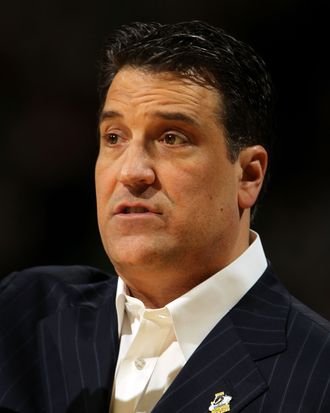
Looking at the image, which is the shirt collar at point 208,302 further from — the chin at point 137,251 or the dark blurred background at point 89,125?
the dark blurred background at point 89,125

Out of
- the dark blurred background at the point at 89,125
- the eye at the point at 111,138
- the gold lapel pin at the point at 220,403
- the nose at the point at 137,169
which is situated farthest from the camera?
the dark blurred background at the point at 89,125

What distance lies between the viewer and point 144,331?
1.79m

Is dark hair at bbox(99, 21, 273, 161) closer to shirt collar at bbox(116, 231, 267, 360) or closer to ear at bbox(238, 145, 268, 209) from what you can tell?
ear at bbox(238, 145, 268, 209)

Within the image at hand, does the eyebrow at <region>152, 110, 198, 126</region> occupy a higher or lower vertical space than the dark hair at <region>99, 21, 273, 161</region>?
lower

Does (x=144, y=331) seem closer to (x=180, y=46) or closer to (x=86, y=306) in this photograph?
(x=86, y=306)

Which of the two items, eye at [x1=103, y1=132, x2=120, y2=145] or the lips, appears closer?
the lips

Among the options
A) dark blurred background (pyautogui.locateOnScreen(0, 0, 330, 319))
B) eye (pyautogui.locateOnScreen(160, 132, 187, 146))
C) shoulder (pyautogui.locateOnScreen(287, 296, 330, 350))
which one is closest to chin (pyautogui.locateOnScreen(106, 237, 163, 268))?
eye (pyautogui.locateOnScreen(160, 132, 187, 146))

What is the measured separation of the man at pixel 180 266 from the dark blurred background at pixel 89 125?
799 millimetres

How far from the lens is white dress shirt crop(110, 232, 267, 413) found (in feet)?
5.70

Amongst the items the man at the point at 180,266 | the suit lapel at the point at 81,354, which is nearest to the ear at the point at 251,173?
the man at the point at 180,266

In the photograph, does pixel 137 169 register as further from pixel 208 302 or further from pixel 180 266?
pixel 208 302

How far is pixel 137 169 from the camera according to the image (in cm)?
172

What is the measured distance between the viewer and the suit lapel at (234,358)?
1640 mm

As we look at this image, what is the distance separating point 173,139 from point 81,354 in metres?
0.53
